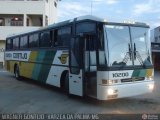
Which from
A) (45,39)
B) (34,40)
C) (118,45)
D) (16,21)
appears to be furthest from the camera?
(16,21)

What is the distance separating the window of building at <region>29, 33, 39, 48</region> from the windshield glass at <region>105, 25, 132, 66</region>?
721 centimetres

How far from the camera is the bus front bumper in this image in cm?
1209

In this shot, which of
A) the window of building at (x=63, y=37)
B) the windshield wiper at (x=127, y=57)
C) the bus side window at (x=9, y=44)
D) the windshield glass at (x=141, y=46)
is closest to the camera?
the windshield wiper at (x=127, y=57)

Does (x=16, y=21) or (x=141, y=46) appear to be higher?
(x=16, y=21)

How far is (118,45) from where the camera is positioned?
491 inches

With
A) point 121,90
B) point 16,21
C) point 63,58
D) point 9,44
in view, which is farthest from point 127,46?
point 16,21

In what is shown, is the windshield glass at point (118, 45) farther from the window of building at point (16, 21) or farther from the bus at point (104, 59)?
the window of building at point (16, 21)

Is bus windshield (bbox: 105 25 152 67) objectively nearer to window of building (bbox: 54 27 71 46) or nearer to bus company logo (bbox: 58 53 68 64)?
window of building (bbox: 54 27 71 46)

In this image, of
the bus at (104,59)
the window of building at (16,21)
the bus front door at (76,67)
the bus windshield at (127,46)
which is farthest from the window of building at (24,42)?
the window of building at (16,21)

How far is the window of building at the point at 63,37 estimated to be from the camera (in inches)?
589

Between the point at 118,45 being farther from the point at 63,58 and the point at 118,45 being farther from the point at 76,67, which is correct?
the point at 63,58

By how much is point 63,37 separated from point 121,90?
13.9 feet

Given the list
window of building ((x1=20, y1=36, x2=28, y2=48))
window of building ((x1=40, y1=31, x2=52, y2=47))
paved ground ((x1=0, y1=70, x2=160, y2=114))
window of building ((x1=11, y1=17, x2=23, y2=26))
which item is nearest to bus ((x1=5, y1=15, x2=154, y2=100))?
paved ground ((x1=0, y1=70, x2=160, y2=114))

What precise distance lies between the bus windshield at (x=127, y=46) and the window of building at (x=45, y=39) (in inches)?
200
